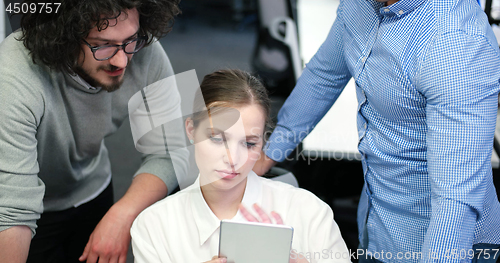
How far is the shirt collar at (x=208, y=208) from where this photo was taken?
103 centimetres

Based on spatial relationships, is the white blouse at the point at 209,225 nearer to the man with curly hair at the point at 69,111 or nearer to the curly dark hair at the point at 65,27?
the man with curly hair at the point at 69,111

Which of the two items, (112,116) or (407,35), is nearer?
(407,35)

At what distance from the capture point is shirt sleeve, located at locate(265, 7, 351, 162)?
1171mm

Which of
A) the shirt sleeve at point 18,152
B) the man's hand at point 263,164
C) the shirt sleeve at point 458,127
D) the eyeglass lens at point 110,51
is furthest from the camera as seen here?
the man's hand at point 263,164

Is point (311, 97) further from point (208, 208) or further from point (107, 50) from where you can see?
point (107, 50)

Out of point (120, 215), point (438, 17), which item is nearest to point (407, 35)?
point (438, 17)

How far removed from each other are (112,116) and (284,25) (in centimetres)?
91

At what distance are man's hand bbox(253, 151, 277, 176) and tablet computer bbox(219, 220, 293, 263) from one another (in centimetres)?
31

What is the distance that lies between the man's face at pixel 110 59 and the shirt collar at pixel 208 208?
33 centimetres

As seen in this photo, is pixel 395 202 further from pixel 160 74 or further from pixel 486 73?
pixel 160 74

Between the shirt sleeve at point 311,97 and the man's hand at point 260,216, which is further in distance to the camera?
the shirt sleeve at point 311,97

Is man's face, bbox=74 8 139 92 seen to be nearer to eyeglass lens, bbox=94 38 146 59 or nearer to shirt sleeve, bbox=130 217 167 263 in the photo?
eyeglass lens, bbox=94 38 146 59

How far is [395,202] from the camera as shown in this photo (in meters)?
1.03

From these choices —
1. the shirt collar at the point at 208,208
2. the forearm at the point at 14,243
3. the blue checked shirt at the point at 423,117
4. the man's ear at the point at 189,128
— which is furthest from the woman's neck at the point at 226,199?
the forearm at the point at 14,243
